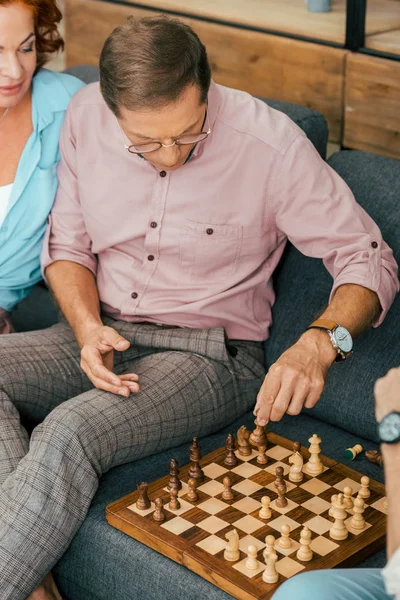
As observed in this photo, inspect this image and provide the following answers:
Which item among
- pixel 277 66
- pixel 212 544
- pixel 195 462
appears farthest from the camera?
pixel 277 66

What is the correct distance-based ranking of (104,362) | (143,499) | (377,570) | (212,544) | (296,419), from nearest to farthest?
(377,570) < (212,544) < (143,499) < (104,362) < (296,419)

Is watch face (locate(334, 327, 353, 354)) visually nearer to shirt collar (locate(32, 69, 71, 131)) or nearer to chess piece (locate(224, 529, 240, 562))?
chess piece (locate(224, 529, 240, 562))

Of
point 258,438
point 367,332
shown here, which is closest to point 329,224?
point 367,332

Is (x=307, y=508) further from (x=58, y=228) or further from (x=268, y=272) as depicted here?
(x=58, y=228)

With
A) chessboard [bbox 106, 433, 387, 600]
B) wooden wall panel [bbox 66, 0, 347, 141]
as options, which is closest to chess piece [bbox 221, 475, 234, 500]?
chessboard [bbox 106, 433, 387, 600]

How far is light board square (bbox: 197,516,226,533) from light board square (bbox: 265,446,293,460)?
0.81ft

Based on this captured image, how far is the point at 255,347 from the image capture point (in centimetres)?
231

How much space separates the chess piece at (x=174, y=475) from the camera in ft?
6.32

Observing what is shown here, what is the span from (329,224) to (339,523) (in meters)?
0.64

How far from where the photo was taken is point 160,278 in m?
2.28

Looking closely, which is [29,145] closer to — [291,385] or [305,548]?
[291,385]

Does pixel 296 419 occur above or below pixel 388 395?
below

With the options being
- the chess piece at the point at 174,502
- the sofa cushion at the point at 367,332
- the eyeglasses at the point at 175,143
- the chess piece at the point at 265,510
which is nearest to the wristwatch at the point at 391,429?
the chess piece at the point at 265,510

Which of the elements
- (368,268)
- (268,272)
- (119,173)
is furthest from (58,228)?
(368,268)
